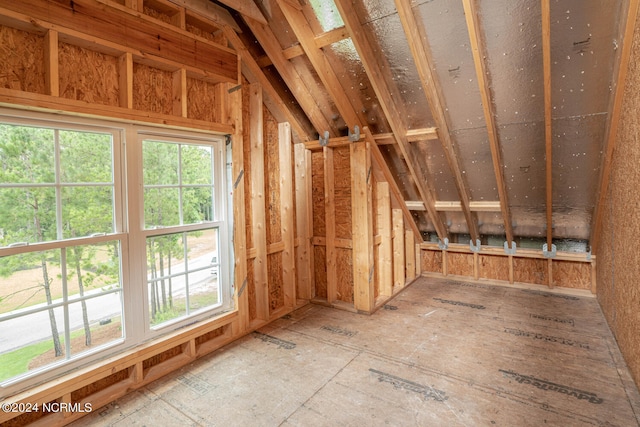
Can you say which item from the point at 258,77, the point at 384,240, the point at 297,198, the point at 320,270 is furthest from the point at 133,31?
the point at 384,240

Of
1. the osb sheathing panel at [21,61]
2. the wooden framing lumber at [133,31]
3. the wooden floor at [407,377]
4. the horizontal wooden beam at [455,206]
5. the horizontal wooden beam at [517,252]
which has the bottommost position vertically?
the wooden floor at [407,377]

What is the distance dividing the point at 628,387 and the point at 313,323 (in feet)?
8.07

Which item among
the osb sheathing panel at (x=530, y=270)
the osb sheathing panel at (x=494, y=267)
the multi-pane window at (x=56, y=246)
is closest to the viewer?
the multi-pane window at (x=56, y=246)

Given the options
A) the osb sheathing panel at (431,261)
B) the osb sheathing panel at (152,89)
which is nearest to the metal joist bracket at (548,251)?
the osb sheathing panel at (431,261)

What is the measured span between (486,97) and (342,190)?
5.55ft

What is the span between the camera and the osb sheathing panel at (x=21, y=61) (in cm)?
175

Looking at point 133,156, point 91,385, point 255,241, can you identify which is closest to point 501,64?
point 255,241

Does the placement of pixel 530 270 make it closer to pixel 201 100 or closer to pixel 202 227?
pixel 202 227

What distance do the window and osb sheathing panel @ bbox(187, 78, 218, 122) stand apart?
20 cm

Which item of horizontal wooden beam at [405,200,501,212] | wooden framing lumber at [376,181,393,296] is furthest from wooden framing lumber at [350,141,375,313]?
horizontal wooden beam at [405,200,501,212]

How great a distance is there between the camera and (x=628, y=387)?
2123 mm

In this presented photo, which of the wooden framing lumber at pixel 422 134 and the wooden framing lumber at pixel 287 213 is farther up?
the wooden framing lumber at pixel 422 134

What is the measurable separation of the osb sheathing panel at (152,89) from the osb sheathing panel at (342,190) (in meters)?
1.82

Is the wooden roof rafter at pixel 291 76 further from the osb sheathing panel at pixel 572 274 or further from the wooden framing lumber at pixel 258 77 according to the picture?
the osb sheathing panel at pixel 572 274
